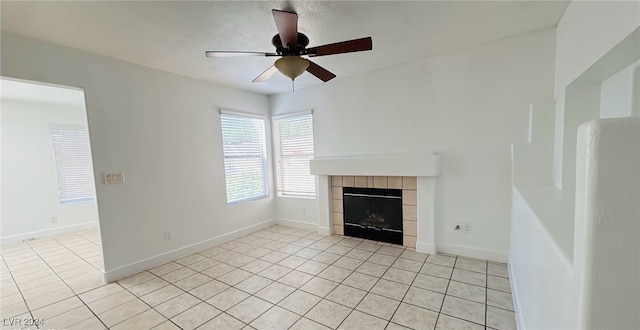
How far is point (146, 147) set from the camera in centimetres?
302

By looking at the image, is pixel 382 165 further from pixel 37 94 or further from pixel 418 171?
pixel 37 94

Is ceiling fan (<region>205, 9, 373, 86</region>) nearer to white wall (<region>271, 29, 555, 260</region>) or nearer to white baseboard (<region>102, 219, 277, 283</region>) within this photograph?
white wall (<region>271, 29, 555, 260</region>)

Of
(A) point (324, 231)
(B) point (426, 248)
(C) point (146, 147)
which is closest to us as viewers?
(C) point (146, 147)

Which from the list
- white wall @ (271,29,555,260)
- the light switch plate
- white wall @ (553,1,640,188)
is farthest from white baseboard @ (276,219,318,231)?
white wall @ (553,1,640,188)

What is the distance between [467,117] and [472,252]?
1.60 meters

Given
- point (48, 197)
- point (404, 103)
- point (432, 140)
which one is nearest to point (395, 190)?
point (432, 140)

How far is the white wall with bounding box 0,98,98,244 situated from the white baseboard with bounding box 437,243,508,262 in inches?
207

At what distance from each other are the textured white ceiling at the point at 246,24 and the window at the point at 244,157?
1361mm

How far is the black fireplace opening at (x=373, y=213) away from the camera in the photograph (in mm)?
3447

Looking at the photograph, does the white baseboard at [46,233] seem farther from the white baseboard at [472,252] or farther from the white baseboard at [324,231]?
the white baseboard at [472,252]

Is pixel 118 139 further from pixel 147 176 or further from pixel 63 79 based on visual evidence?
pixel 63 79

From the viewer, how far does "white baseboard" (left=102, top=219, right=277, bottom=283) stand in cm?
275

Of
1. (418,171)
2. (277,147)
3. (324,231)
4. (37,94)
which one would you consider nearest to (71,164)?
(37,94)

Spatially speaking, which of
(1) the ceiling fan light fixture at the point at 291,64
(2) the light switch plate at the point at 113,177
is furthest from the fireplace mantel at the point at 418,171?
(2) the light switch plate at the point at 113,177
